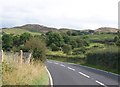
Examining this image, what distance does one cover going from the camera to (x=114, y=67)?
1398 inches

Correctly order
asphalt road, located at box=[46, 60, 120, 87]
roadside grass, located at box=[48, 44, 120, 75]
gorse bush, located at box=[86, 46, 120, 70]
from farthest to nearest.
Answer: gorse bush, located at box=[86, 46, 120, 70], roadside grass, located at box=[48, 44, 120, 75], asphalt road, located at box=[46, 60, 120, 87]

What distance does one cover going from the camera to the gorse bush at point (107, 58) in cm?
3578

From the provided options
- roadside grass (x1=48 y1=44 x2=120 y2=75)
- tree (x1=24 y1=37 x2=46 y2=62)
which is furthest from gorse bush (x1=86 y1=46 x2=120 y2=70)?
tree (x1=24 y1=37 x2=46 y2=62)

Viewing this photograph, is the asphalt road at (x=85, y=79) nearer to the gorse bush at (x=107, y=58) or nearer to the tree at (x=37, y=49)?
the tree at (x=37, y=49)

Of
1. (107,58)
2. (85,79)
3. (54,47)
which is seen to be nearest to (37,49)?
(85,79)

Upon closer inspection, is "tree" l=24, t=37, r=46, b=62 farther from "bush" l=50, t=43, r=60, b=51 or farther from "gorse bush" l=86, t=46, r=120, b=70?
"bush" l=50, t=43, r=60, b=51

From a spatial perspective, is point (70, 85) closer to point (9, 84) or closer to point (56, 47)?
point (9, 84)

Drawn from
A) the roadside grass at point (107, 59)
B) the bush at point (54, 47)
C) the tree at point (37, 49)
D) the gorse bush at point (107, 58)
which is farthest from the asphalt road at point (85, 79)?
the bush at point (54, 47)

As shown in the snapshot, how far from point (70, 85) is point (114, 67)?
56.2ft

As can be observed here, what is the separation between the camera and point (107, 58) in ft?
130

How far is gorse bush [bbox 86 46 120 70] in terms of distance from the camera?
1409 inches

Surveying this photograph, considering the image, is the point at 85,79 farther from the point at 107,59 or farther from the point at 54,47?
the point at 54,47

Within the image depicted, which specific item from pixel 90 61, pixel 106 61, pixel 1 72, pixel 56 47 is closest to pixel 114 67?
pixel 106 61

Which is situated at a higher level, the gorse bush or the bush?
the gorse bush
